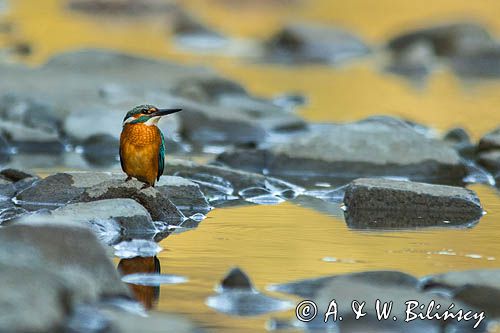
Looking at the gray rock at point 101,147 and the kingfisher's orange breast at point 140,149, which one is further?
the gray rock at point 101,147

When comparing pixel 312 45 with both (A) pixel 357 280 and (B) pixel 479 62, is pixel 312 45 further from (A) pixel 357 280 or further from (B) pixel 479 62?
(A) pixel 357 280

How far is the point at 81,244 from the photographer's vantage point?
15.5 ft

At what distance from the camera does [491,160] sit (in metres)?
8.49

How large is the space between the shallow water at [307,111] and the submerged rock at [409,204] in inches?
5.7

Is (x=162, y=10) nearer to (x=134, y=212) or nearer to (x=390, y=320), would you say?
(x=134, y=212)

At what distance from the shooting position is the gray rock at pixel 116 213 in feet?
19.1

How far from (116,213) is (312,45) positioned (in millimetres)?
11764

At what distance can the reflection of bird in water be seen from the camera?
15.6ft

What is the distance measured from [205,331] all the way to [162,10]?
2061 cm

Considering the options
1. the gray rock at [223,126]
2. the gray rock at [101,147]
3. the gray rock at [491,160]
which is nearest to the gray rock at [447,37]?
the gray rock at [223,126]

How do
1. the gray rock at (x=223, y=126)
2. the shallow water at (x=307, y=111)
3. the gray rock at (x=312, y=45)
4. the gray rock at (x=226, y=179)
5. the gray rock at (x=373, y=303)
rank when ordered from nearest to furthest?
the gray rock at (x=373, y=303) < the shallow water at (x=307, y=111) < the gray rock at (x=226, y=179) < the gray rock at (x=223, y=126) < the gray rock at (x=312, y=45)

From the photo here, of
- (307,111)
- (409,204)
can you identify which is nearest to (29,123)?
(307,111)

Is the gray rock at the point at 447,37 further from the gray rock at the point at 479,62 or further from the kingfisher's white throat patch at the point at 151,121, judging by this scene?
the kingfisher's white throat patch at the point at 151,121

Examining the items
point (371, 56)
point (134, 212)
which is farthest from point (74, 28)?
point (134, 212)
